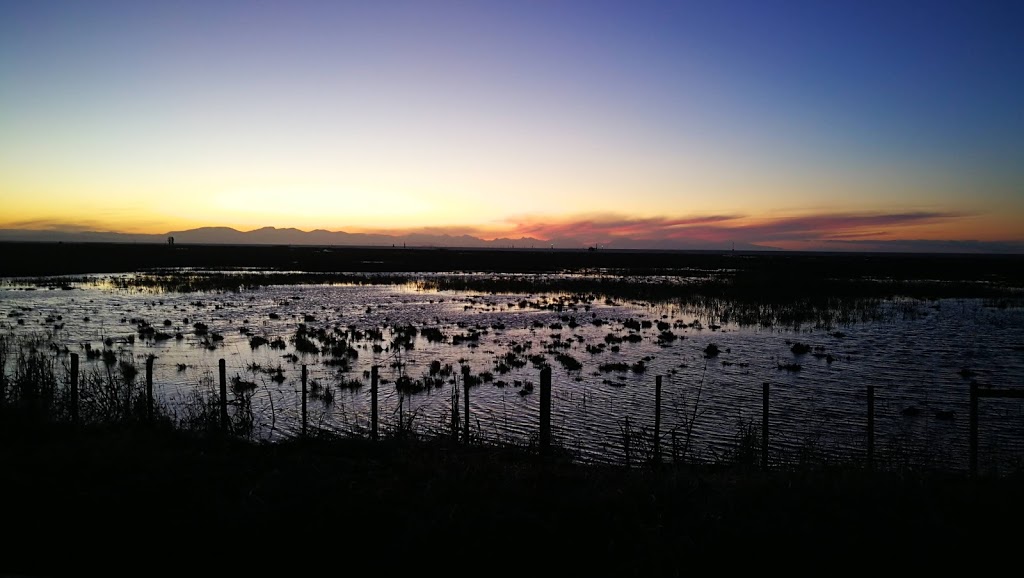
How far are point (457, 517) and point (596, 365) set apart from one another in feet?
49.5

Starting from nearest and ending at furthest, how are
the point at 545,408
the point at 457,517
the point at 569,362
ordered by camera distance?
the point at 457,517
the point at 545,408
the point at 569,362

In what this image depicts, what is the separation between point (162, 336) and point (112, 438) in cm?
1821

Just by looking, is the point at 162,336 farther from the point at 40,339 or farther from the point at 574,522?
the point at 574,522

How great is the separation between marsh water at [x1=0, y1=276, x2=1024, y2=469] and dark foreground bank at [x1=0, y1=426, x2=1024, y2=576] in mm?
2456

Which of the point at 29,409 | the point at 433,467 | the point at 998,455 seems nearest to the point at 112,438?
the point at 29,409

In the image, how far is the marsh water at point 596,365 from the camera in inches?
549

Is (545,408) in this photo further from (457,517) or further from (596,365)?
(596,365)

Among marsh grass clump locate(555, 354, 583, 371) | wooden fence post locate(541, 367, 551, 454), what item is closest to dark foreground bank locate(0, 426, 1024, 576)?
wooden fence post locate(541, 367, 551, 454)

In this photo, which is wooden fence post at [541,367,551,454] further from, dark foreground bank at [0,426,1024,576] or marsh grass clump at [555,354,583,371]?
marsh grass clump at [555,354,583,371]

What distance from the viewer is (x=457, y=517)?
710 centimetres

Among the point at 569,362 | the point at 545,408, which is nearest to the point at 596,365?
the point at 569,362

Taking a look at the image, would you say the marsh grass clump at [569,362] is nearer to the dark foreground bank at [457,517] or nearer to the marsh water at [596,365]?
the marsh water at [596,365]

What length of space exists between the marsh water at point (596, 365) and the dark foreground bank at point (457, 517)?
2.46 metres

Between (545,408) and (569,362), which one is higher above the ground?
(545,408)
